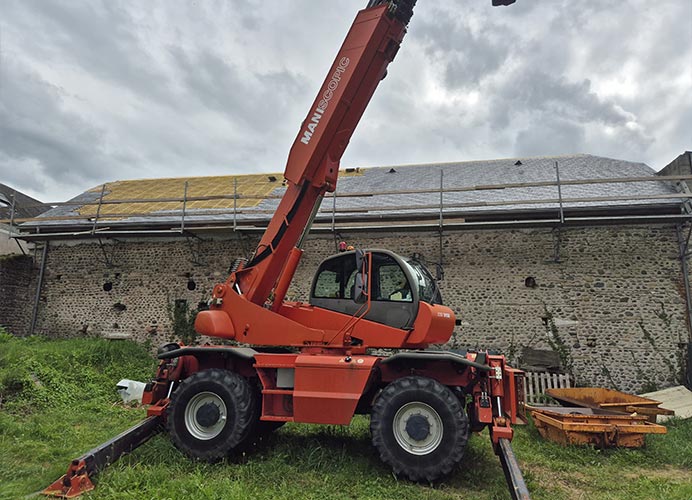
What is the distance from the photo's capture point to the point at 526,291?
31.7 feet

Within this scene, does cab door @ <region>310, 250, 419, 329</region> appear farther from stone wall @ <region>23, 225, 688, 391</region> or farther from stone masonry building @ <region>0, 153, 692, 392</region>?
stone wall @ <region>23, 225, 688, 391</region>

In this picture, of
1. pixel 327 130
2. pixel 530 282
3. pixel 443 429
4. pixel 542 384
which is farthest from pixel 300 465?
pixel 530 282

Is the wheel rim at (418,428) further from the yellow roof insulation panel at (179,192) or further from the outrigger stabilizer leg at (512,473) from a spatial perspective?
the yellow roof insulation panel at (179,192)

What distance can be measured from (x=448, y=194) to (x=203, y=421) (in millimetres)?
8676

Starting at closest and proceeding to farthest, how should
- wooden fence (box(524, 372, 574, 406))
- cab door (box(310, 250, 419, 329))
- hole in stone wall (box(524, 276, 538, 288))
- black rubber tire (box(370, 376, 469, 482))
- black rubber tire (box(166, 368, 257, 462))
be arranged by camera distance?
black rubber tire (box(370, 376, 469, 482)) < black rubber tire (box(166, 368, 257, 462)) < cab door (box(310, 250, 419, 329)) < wooden fence (box(524, 372, 574, 406)) < hole in stone wall (box(524, 276, 538, 288))

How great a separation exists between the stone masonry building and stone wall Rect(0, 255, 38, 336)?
4 cm

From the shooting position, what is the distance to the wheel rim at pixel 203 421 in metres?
4.62

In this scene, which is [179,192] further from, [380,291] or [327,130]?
[380,291]

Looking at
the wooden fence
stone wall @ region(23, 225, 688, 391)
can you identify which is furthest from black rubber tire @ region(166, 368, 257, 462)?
the wooden fence

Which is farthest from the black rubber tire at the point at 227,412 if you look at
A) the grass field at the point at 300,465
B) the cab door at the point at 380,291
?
the cab door at the point at 380,291

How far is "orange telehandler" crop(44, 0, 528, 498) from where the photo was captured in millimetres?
4168

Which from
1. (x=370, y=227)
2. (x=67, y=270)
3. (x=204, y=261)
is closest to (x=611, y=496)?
(x=370, y=227)

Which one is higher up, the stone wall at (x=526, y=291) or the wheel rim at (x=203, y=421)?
the stone wall at (x=526, y=291)

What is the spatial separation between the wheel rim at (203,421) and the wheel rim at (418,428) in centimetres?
189
